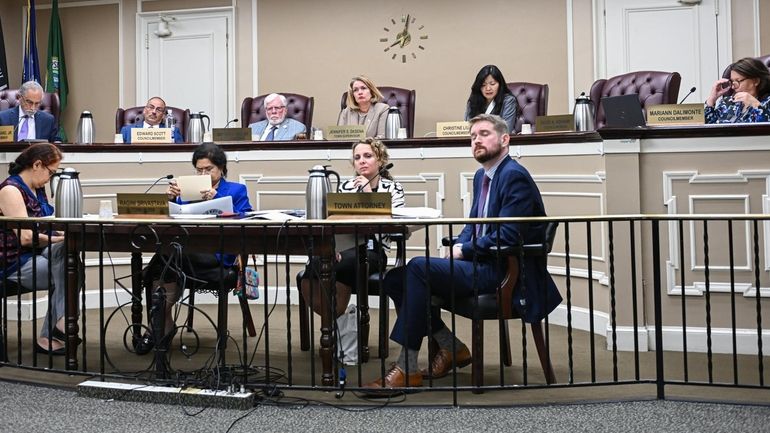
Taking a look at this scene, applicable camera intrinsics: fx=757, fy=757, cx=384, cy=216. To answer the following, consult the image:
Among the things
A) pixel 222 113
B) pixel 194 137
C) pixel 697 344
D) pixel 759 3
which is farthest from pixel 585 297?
pixel 222 113

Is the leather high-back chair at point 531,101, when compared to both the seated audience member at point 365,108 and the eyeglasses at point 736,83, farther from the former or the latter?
the eyeglasses at point 736,83

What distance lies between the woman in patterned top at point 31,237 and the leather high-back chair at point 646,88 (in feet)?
9.73

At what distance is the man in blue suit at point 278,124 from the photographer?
16.1ft

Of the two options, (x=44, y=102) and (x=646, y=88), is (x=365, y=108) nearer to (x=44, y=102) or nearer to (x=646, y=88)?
(x=646, y=88)

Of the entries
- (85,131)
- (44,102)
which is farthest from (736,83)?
(44,102)

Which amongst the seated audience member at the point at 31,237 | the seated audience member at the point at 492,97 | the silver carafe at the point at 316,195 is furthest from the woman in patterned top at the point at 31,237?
the seated audience member at the point at 492,97

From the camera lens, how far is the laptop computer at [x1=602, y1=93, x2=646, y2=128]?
3320 millimetres

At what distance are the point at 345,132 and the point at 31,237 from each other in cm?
180

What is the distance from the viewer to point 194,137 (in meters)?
4.79

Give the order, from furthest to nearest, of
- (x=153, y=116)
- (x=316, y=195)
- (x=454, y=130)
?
(x=153, y=116), (x=454, y=130), (x=316, y=195)

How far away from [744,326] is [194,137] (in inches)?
130

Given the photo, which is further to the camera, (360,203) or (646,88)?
(646,88)

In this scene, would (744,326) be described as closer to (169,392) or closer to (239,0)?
(169,392)

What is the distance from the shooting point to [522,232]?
252cm
